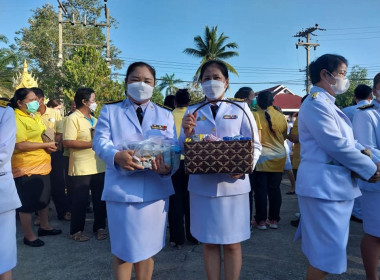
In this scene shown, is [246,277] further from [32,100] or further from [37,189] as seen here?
[32,100]

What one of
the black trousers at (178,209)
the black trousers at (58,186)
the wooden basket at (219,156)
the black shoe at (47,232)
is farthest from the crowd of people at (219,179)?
the black trousers at (58,186)

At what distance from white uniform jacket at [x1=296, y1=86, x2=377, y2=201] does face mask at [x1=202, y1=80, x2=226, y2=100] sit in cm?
67

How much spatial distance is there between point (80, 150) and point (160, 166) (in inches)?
98.5

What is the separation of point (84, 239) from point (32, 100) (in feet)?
6.50

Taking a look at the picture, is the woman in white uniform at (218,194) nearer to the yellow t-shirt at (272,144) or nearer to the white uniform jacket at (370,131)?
the white uniform jacket at (370,131)

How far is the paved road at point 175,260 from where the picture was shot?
2979 millimetres

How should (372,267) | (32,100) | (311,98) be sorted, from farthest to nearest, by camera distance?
(32,100), (372,267), (311,98)

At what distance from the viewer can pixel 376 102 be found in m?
2.61

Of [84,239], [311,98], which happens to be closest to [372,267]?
[311,98]

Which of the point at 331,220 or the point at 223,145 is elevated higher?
the point at 223,145

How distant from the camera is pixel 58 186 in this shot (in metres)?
5.04

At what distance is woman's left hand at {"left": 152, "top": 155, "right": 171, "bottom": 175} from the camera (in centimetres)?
195

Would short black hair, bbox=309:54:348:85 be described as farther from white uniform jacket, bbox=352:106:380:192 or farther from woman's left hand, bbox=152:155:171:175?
woman's left hand, bbox=152:155:171:175

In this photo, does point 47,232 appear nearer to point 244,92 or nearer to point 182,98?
point 182,98
